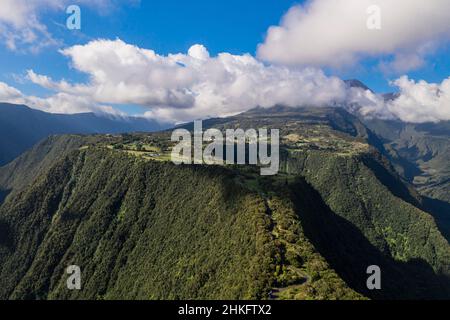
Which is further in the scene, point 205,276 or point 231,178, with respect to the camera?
point 231,178

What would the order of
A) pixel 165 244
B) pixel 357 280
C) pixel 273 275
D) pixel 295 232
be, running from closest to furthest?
pixel 273 275, pixel 295 232, pixel 357 280, pixel 165 244

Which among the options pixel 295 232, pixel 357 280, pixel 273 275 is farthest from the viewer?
pixel 357 280
